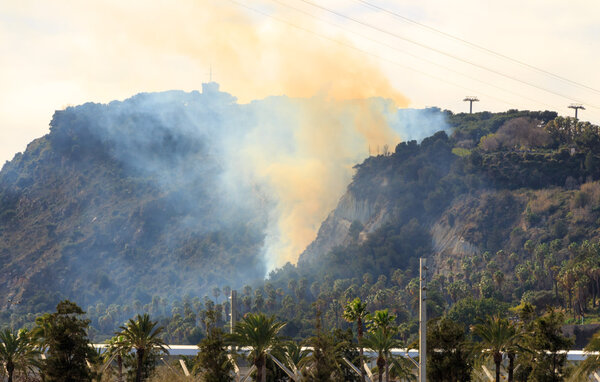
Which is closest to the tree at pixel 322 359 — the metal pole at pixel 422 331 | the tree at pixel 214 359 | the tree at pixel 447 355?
the tree at pixel 214 359

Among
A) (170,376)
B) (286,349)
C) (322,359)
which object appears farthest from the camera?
(170,376)

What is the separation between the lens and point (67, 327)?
279 feet

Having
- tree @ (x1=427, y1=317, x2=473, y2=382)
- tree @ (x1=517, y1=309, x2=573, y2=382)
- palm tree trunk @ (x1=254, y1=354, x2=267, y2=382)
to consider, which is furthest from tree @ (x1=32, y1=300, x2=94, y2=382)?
tree @ (x1=517, y1=309, x2=573, y2=382)

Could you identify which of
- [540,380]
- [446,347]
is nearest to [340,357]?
[446,347]

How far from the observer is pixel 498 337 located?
91500 mm

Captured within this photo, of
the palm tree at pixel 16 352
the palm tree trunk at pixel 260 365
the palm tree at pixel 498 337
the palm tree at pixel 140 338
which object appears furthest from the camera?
the palm tree at pixel 140 338

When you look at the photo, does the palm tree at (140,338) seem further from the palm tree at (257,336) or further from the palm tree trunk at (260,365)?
the palm tree trunk at (260,365)

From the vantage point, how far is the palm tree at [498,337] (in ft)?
300

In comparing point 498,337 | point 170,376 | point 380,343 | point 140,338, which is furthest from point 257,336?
point 170,376

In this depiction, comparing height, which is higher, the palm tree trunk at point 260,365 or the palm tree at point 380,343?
the palm tree at point 380,343

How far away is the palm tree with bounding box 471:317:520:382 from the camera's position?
91.4 metres

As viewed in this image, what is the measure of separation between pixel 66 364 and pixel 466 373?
1455 inches

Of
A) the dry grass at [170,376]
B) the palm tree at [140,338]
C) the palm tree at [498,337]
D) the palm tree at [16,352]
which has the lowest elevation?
the dry grass at [170,376]

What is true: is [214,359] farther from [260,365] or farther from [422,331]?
[422,331]
